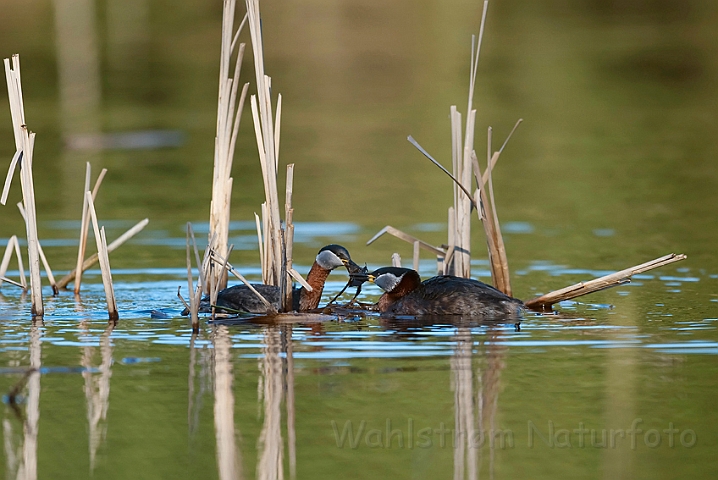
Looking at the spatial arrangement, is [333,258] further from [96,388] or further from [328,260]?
[96,388]

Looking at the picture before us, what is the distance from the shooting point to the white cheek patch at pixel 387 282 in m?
9.81

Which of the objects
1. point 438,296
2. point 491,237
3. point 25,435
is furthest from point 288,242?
point 25,435

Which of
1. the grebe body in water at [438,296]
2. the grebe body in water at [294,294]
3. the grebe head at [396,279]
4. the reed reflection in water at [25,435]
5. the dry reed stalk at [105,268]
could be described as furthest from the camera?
the grebe head at [396,279]

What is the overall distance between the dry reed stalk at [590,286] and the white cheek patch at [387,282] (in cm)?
105

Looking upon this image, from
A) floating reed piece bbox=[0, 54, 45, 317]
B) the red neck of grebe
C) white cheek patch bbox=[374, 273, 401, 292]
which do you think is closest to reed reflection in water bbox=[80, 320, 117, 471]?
floating reed piece bbox=[0, 54, 45, 317]

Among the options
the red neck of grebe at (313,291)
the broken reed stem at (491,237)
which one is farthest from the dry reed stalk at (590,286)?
the red neck of grebe at (313,291)

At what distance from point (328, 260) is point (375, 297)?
1.15 meters

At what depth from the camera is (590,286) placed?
9.23 metres

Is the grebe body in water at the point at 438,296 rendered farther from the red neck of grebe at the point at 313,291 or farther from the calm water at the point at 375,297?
the red neck of grebe at the point at 313,291

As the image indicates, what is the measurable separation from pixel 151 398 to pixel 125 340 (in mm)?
1646

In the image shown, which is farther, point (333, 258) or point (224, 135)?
point (333, 258)

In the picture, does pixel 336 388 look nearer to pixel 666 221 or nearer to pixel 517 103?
pixel 666 221

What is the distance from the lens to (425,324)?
9.12 metres

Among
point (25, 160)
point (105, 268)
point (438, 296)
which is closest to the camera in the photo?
point (25, 160)
